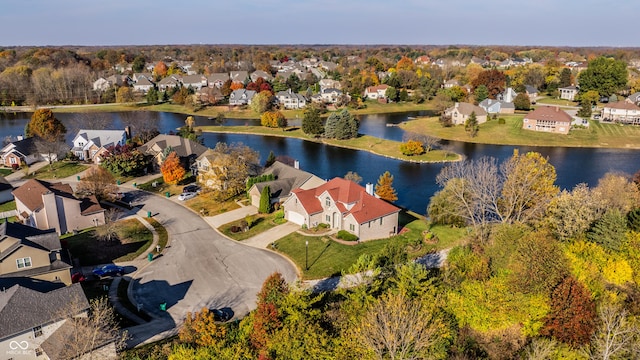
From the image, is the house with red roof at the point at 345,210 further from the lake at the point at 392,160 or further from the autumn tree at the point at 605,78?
the autumn tree at the point at 605,78

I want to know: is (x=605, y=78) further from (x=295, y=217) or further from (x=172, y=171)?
(x=172, y=171)

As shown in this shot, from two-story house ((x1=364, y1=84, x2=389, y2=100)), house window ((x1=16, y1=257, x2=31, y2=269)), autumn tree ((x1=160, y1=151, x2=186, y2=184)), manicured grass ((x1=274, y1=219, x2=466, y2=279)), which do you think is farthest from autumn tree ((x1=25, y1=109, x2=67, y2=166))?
two-story house ((x1=364, y1=84, x2=389, y2=100))

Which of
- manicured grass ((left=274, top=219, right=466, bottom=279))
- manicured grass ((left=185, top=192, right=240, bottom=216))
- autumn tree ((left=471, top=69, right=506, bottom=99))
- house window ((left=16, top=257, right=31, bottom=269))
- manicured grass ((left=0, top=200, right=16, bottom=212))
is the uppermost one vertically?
autumn tree ((left=471, top=69, right=506, bottom=99))

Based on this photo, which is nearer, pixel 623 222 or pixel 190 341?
pixel 190 341

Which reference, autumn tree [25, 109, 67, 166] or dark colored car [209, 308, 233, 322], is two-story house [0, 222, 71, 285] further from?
autumn tree [25, 109, 67, 166]

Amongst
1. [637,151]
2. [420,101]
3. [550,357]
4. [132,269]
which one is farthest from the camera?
[420,101]

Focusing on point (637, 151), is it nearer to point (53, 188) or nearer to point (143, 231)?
point (143, 231)

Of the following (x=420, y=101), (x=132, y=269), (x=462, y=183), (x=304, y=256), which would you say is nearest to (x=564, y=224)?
(x=462, y=183)
